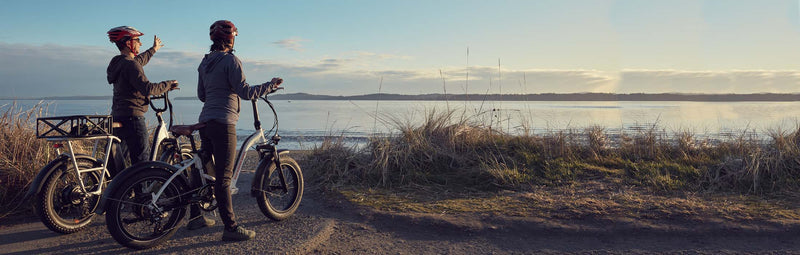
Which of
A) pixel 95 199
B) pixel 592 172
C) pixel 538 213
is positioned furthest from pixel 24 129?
pixel 592 172

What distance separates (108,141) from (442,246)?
3.19 m

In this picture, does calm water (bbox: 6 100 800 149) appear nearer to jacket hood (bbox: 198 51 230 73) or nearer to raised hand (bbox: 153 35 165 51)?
raised hand (bbox: 153 35 165 51)

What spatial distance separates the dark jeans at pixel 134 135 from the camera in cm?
482

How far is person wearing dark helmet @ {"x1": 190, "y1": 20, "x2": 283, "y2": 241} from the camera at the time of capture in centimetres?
407

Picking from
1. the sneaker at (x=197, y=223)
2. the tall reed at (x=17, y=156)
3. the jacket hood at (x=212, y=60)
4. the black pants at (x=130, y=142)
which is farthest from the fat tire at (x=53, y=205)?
the jacket hood at (x=212, y=60)

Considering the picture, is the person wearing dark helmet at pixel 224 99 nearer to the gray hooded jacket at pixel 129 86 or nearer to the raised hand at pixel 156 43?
the gray hooded jacket at pixel 129 86

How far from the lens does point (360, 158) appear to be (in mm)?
7312

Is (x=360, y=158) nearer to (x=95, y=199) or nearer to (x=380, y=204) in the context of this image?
(x=380, y=204)

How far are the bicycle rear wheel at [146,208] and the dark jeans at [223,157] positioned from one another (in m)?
0.36

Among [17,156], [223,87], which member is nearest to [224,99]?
[223,87]

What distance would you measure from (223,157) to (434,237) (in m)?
1.99

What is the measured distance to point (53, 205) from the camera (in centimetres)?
447

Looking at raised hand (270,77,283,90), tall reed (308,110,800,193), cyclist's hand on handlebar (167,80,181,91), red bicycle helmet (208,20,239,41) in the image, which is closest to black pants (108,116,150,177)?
cyclist's hand on handlebar (167,80,181,91)

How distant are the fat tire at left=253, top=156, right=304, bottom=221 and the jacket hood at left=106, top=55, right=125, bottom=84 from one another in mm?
A: 1580
